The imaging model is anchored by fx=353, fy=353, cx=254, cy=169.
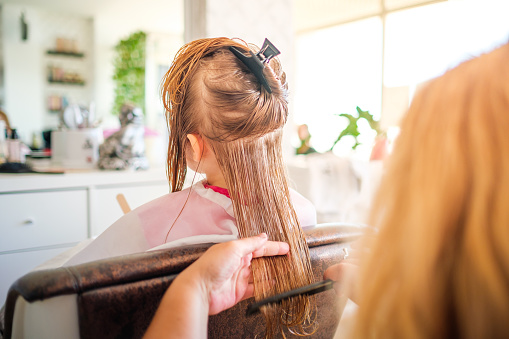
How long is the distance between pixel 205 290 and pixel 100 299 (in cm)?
12

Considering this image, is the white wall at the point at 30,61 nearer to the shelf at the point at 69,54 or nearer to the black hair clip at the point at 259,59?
the shelf at the point at 69,54

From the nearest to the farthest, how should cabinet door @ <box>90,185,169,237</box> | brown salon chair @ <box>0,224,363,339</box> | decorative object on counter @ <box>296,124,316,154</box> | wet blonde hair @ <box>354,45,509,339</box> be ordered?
wet blonde hair @ <box>354,45,509,339</box>
brown salon chair @ <box>0,224,363,339</box>
cabinet door @ <box>90,185,169,237</box>
decorative object on counter @ <box>296,124,316,154</box>

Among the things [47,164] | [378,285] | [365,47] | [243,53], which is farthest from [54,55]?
[378,285]

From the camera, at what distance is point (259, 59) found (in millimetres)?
647

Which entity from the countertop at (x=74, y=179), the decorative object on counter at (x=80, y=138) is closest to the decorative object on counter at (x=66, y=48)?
the decorative object on counter at (x=80, y=138)

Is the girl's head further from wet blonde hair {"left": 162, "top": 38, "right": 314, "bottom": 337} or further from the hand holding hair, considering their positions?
the hand holding hair

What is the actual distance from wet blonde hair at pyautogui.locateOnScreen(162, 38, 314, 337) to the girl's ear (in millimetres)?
13

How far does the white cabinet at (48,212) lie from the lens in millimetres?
1485

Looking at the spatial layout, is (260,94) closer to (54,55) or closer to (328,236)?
(328,236)

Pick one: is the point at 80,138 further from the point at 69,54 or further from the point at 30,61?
the point at 69,54

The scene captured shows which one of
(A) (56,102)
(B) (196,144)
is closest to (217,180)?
(B) (196,144)

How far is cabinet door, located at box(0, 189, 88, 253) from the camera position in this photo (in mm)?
1484

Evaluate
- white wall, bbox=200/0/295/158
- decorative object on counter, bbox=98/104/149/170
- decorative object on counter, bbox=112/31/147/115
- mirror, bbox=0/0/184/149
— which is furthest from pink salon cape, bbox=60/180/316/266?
decorative object on counter, bbox=112/31/147/115

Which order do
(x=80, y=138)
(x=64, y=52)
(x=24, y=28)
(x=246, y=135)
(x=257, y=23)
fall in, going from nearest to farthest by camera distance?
1. (x=246, y=135)
2. (x=80, y=138)
3. (x=257, y=23)
4. (x=24, y=28)
5. (x=64, y=52)
